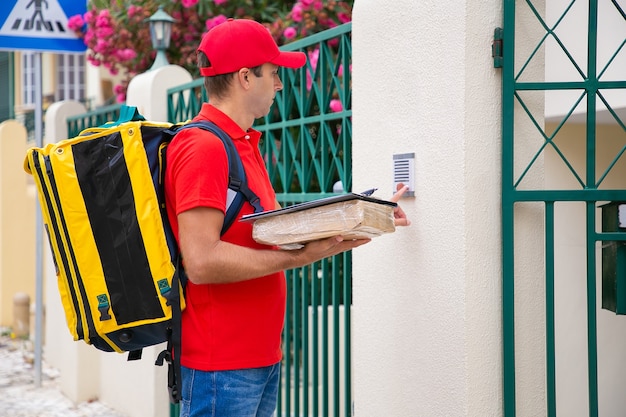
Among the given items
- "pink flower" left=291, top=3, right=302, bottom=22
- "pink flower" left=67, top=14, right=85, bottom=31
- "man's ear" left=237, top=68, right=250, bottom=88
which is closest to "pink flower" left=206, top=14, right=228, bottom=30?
"pink flower" left=291, top=3, right=302, bottom=22

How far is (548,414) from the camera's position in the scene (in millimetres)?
3227

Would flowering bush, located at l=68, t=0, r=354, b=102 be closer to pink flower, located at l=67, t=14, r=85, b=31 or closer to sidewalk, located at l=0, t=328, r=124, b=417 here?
pink flower, located at l=67, t=14, r=85, b=31

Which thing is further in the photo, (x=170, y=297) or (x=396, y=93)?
(x=396, y=93)

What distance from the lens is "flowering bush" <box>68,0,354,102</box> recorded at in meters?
8.01

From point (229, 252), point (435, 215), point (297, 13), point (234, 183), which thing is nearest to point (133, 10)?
point (297, 13)

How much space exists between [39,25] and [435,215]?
5.01 metres

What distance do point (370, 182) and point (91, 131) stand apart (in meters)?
1.20

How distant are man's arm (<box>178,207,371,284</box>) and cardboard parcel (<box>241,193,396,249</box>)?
42mm

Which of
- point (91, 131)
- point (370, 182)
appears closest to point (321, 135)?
point (370, 182)

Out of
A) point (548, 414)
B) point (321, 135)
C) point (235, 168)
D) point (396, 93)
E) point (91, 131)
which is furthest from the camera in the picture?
point (321, 135)

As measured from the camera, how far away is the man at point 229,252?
272 centimetres

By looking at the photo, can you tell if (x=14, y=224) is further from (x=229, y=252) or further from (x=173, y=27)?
(x=229, y=252)

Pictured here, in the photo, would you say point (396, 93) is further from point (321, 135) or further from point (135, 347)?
point (135, 347)

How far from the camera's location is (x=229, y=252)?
8.96 ft
